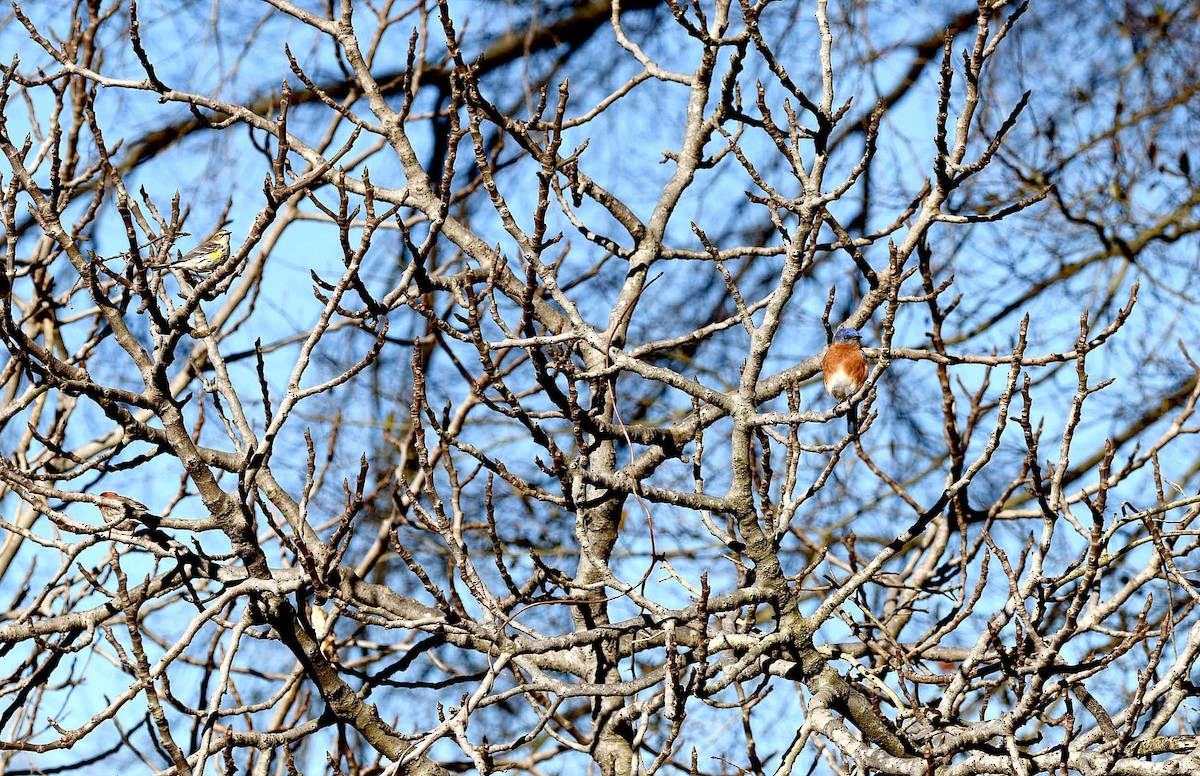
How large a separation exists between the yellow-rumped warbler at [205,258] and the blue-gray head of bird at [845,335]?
172 cm

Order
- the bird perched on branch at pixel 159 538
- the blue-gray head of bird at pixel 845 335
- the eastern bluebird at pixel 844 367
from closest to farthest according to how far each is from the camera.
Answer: the bird perched on branch at pixel 159 538
the blue-gray head of bird at pixel 845 335
the eastern bluebird at pixel 844 367

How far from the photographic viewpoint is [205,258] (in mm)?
3754

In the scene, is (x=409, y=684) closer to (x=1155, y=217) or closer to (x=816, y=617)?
(x=816, y=617)

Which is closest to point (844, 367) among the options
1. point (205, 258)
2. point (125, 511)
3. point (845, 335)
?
point (845, 335)

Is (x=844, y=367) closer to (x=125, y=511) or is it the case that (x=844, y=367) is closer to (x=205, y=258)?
(x=205, y=258)

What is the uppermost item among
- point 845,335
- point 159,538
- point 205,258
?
point 205,258

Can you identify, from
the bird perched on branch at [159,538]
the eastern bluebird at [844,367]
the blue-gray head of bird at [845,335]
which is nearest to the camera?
the bird perched on branch at [159,538]

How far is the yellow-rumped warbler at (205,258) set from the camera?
11.6 feet

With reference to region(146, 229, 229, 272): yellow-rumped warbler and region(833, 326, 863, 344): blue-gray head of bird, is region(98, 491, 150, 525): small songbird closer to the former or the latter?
region(146, 229, 229, 272): yellow-rumped warbler

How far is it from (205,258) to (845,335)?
194 cm

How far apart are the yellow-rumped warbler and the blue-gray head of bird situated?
67.7 inches

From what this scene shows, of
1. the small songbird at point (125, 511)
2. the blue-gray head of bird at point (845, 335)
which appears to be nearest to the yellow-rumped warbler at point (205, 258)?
the small songbird at point (125, 511)

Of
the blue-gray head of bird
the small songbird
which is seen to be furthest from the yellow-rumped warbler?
the blue-gray head of bird

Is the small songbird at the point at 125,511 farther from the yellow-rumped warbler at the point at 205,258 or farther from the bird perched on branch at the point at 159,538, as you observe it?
the yellow-rumped warbler at the point at 205,258
